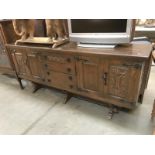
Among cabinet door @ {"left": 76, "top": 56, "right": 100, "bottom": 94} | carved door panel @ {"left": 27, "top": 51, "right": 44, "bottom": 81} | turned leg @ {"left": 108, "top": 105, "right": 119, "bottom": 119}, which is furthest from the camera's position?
carved door panel @ {"left": 27, "top": 51, "right": 44, "bottom": 81}

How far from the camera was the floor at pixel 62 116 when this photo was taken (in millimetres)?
1635

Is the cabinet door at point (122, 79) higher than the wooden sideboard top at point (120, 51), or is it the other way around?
the wooden sideboard top at point (120, 51)

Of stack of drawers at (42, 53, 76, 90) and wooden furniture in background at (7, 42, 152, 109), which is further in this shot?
stack of drawers at (42, 53, 76, 90)

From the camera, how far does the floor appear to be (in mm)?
1635

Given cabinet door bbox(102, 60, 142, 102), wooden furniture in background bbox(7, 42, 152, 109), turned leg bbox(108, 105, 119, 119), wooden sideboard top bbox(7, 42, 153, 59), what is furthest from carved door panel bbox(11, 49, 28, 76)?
turned leg bbox(108, 105, 119, 119)

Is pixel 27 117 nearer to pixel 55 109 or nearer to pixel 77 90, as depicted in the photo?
pixel 55 109

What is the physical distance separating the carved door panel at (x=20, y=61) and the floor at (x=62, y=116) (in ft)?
1.33

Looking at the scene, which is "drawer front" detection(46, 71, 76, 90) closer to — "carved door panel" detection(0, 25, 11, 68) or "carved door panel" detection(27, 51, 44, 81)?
"carved door panel" detection(27, 51, 44, 81)

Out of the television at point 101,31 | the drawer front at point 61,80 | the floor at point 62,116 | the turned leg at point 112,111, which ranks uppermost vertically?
the television at point 101,31

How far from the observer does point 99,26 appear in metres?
1.48

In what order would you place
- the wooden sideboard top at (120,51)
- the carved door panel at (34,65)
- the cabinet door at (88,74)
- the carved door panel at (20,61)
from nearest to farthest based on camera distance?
the wooden sideboard top at (120,51), the cabinet door at (88,74), the carved door panel at (34,65), the carved door panel at (20,61)

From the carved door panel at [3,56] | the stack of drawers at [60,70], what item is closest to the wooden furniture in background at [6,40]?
the carved door panel at [3,56]

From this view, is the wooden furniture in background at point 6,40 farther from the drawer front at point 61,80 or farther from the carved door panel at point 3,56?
the drawer front at point 61,80
